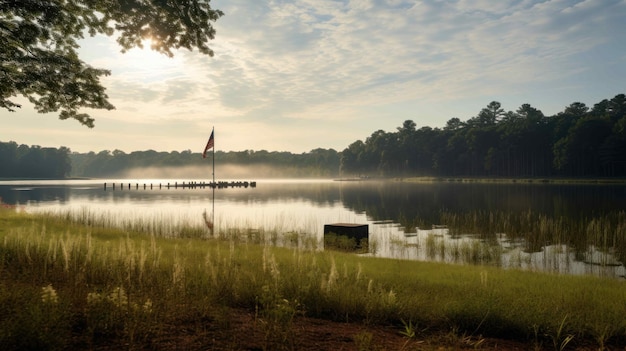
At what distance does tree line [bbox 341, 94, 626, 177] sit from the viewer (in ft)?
335

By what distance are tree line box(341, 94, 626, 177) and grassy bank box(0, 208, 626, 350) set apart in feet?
347

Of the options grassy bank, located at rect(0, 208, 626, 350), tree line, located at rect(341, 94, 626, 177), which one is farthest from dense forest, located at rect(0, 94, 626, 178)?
grassy bank, located at rect(0, 208, 626, 350)

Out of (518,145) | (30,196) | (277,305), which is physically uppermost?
(518,145)

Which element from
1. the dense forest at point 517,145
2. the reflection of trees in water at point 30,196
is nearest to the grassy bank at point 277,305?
the reflection of trees in water at point 30,196

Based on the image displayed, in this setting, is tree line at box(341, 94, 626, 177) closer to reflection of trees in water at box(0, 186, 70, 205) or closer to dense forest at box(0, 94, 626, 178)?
dense forest at box(0, 94, 626, 178)

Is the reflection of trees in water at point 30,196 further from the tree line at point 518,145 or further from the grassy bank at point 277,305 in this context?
the tree line at point 518,145

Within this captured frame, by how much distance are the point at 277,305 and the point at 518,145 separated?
132m

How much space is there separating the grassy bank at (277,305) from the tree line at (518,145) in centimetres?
10574

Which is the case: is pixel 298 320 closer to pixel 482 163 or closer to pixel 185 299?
pixel 185 299

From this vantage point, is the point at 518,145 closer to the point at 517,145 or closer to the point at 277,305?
the point at 517,145

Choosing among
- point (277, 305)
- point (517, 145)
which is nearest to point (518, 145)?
point (517, 145)

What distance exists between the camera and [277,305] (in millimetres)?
6402

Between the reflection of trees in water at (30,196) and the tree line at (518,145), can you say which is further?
the tree line at (518,145)

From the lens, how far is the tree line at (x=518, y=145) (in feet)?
335
